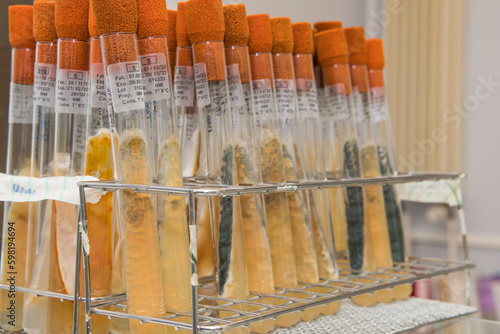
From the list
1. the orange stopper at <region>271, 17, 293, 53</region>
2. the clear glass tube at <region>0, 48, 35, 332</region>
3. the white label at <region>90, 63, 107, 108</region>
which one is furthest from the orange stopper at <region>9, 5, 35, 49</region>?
the orange stopper at <region>271, 17, 293, 53</region>

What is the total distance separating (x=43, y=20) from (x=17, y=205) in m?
0.26

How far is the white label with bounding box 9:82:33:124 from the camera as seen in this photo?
32.0 inches

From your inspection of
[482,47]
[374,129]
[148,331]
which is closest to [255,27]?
[374,129]

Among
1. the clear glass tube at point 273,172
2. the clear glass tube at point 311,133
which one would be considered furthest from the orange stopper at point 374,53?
the clear glass tube at point 273,172

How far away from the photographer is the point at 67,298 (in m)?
0.71

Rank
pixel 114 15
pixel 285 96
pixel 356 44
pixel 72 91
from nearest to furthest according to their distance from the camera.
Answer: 1. pixel 114 15
2. pixel 72 91
3. pixel 285 96
4. pixel 356 44

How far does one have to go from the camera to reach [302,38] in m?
0.90

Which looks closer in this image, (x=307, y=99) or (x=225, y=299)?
(x=225, y=299)

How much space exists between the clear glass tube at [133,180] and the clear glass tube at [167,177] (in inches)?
0.5

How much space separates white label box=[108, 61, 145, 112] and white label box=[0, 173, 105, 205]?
11 cm

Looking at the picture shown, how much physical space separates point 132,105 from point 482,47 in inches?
50.1

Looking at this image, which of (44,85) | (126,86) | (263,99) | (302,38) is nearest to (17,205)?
(44,85)

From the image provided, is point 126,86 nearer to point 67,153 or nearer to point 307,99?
point 67,153

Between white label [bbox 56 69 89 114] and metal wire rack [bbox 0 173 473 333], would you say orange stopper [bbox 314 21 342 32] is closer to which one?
metal wire rack [bbox 0 173 473 333]
